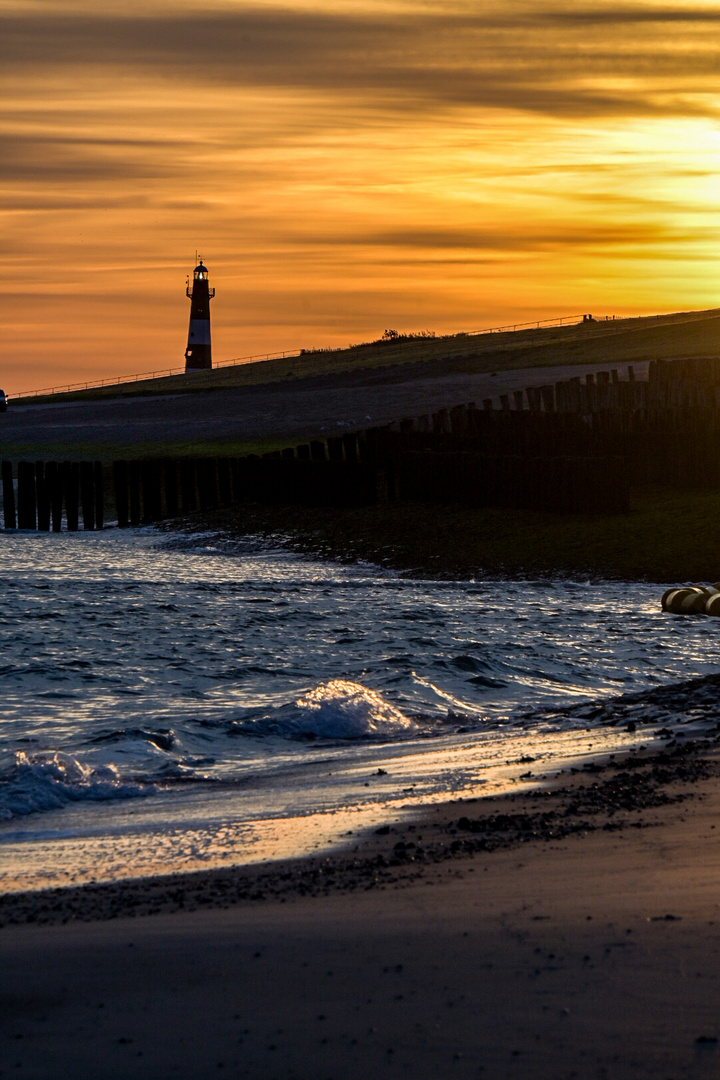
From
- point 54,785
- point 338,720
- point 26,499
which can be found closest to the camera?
point 54,785

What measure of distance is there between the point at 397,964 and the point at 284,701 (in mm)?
6033

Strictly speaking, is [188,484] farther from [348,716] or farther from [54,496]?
[348,716]

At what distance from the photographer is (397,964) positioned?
3646 mm

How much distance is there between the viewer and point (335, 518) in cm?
A: 2289

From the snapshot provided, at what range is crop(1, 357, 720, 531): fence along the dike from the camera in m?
20.4

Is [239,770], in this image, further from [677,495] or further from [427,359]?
[427,359]

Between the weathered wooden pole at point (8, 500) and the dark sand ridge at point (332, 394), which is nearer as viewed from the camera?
the weathered wooden pole at point (8, 500)

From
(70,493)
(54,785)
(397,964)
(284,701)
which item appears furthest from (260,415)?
(397,964)

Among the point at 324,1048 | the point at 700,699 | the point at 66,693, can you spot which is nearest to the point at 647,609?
the point at 700,699

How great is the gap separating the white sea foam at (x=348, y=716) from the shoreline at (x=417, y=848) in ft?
7.62

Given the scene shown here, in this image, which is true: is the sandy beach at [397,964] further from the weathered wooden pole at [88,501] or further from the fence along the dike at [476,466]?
the weathered wooden pole at [88,501]

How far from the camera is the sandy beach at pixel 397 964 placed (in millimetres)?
3115

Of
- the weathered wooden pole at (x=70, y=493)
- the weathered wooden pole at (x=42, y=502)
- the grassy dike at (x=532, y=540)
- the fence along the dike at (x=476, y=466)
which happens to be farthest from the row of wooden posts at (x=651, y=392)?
the weathered wooden pole at (x=42, y=502)

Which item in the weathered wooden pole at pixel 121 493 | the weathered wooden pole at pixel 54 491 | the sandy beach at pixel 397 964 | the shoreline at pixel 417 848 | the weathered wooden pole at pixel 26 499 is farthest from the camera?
the weathered wooden pole at pixel 26 499
